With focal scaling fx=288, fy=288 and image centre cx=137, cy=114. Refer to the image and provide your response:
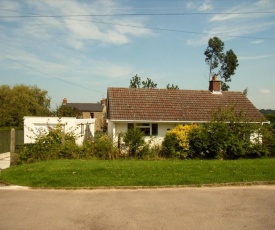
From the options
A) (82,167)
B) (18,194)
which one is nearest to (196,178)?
(82,167)

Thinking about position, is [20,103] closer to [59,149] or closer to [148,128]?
[148,128]

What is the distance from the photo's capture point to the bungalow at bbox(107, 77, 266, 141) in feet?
68.2

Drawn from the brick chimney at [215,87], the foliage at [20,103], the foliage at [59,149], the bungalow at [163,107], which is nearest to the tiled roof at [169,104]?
the bungalow at [163,107]

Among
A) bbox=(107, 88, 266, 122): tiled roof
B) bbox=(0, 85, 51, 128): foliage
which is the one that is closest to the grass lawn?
bbox=(107, 88, 266, 122): tiled roof

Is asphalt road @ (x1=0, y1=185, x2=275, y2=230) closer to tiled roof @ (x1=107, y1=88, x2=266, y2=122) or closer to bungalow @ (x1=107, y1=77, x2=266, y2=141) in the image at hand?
bungalow @ (x1=107, y1=77, x2=266, y2=141)

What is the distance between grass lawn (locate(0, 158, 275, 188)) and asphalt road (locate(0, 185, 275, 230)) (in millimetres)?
720

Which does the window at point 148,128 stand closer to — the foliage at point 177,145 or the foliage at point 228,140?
the foliage at point 177,145

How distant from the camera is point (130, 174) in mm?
11375

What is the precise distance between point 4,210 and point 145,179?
496 centimetres

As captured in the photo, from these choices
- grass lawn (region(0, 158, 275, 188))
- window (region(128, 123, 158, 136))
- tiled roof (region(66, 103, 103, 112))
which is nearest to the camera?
grass lawn (region(0, 158, 275, 188))

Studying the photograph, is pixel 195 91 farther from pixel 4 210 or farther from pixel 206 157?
pixel 4 210

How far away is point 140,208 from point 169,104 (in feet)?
52.4

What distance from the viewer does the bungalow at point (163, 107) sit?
68.2 ft

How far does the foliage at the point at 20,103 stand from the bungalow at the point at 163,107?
45.3 feet
